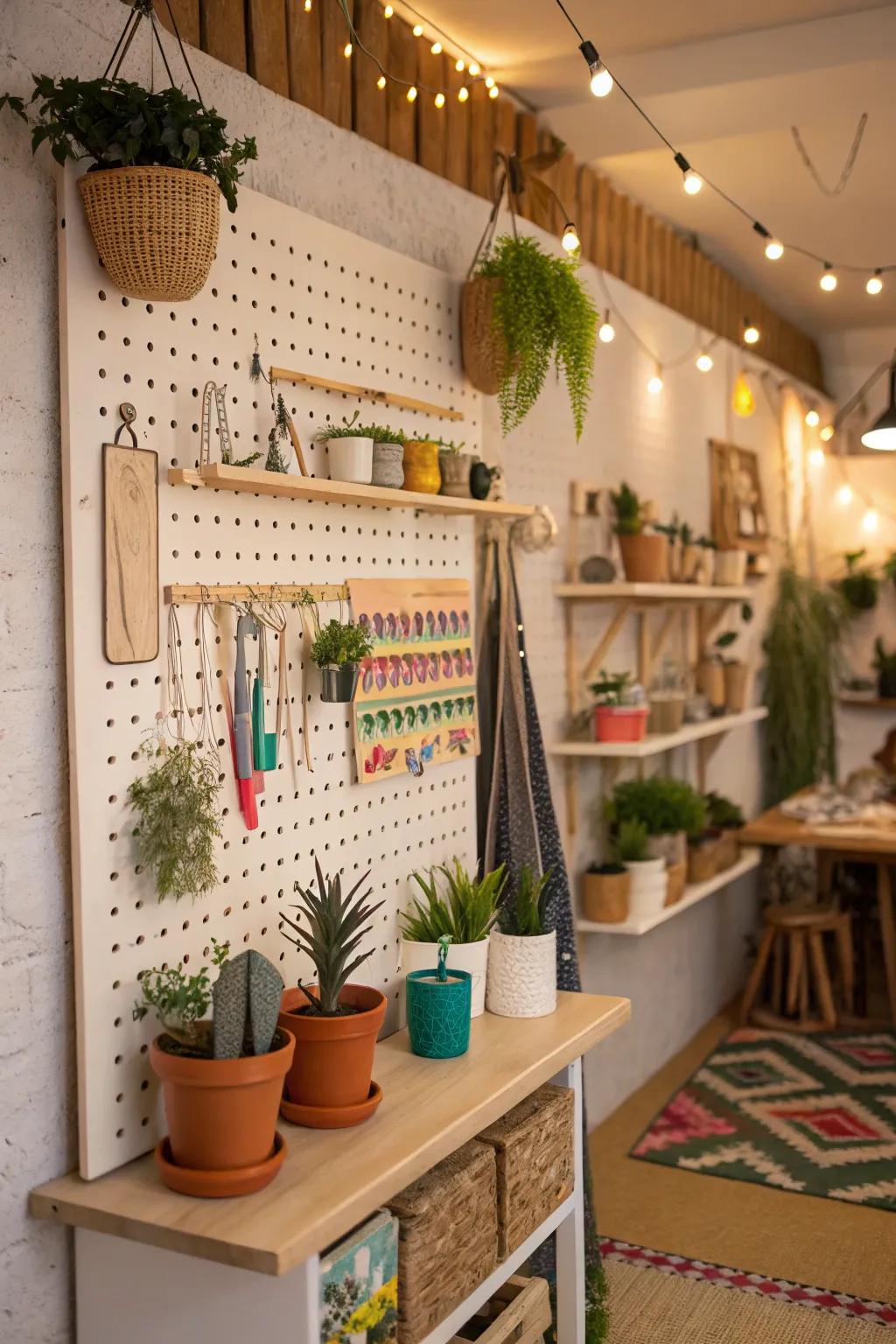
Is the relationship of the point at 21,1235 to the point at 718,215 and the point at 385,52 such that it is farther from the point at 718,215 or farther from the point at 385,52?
the point at 718,215

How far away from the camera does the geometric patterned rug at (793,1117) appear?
3.84m

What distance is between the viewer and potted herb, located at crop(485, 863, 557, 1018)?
105 inches

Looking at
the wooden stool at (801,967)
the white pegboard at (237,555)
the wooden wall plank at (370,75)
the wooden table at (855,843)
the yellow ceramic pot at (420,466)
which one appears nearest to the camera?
the white pegboard at (237,555)

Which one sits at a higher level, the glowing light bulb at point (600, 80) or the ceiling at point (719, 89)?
the ceiling at point (719, 89)

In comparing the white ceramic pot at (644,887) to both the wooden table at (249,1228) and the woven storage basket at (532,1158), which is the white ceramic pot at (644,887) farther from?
the wooden table at (249,1228)

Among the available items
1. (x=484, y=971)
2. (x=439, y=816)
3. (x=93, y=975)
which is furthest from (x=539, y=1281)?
(x=93, y=975)

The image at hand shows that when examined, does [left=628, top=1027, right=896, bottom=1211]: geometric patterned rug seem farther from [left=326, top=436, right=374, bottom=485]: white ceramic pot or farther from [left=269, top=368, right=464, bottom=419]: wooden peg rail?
[left=326, top=436, right=374, bottom=485]: white ceramic pot

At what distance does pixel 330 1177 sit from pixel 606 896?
80.2 inches

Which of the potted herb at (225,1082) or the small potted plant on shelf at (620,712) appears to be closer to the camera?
the potted herb at (225,1082)

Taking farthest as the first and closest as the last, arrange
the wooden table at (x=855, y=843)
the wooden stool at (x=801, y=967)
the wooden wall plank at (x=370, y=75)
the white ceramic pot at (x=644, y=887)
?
the wooden stool at (x=801, y=967), the wooden table at (x=855, y=843), the white ceramic pot at (x=644, y=887), the wooden wall plank at (x=370, y=75)

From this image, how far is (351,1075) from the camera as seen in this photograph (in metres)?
2.13

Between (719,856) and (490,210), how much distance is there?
8.11ft

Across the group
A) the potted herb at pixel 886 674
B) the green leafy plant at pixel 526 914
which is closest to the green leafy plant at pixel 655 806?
the green leafy plant at pixel 526 914

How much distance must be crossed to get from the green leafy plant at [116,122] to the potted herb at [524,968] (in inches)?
61.6
